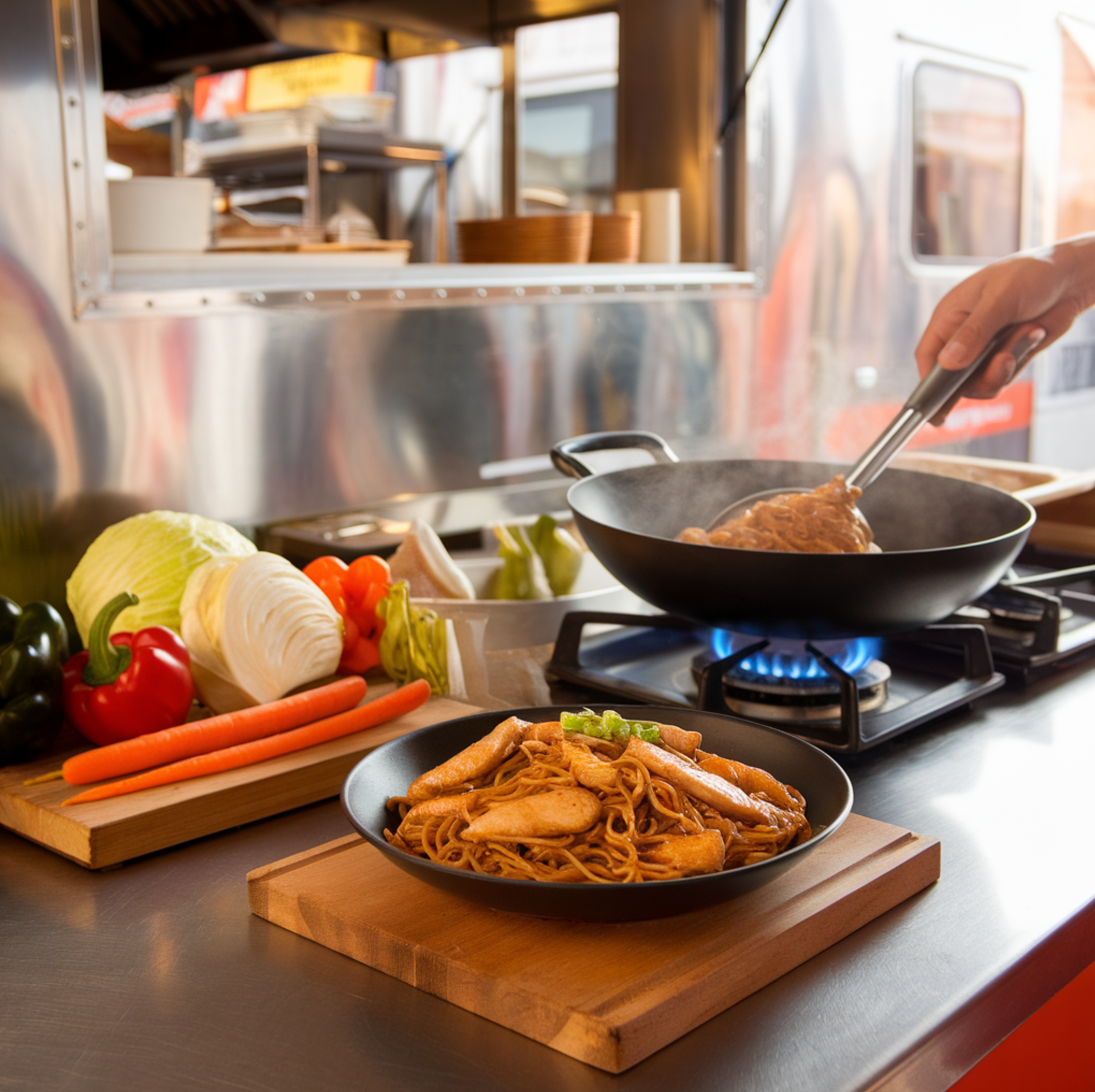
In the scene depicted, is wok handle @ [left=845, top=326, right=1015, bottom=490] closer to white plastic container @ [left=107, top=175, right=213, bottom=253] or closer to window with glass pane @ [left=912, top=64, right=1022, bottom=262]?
white plastic container @ [left=107, top=175, right=213, bottom=253]

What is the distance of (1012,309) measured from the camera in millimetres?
1476

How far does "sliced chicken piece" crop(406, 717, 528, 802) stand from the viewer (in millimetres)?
870

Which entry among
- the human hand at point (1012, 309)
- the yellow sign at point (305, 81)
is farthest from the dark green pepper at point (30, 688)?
the yellow sign at point (305, 81)

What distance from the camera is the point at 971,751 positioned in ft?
4.03

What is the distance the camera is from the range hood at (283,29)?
106 inches

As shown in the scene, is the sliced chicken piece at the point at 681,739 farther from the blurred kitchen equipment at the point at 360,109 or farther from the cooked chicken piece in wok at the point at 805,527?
the blurred kitchen equipment at the point at 360,109

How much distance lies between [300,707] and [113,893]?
0.28 m

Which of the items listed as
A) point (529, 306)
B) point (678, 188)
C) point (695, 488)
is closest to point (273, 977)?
point (695, 488)

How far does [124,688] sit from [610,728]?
52 cm

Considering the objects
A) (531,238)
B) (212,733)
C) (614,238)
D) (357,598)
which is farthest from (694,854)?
(614,238)

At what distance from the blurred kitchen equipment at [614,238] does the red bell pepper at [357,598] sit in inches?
48.4

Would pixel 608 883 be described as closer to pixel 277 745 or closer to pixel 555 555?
pixel 277 745

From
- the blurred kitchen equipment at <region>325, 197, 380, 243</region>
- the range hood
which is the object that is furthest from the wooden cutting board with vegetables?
the blurred kitchen equipment at <region>325, 197, 380, 243</region>

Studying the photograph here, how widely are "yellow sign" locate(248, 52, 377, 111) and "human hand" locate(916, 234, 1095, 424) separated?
4.90 m
